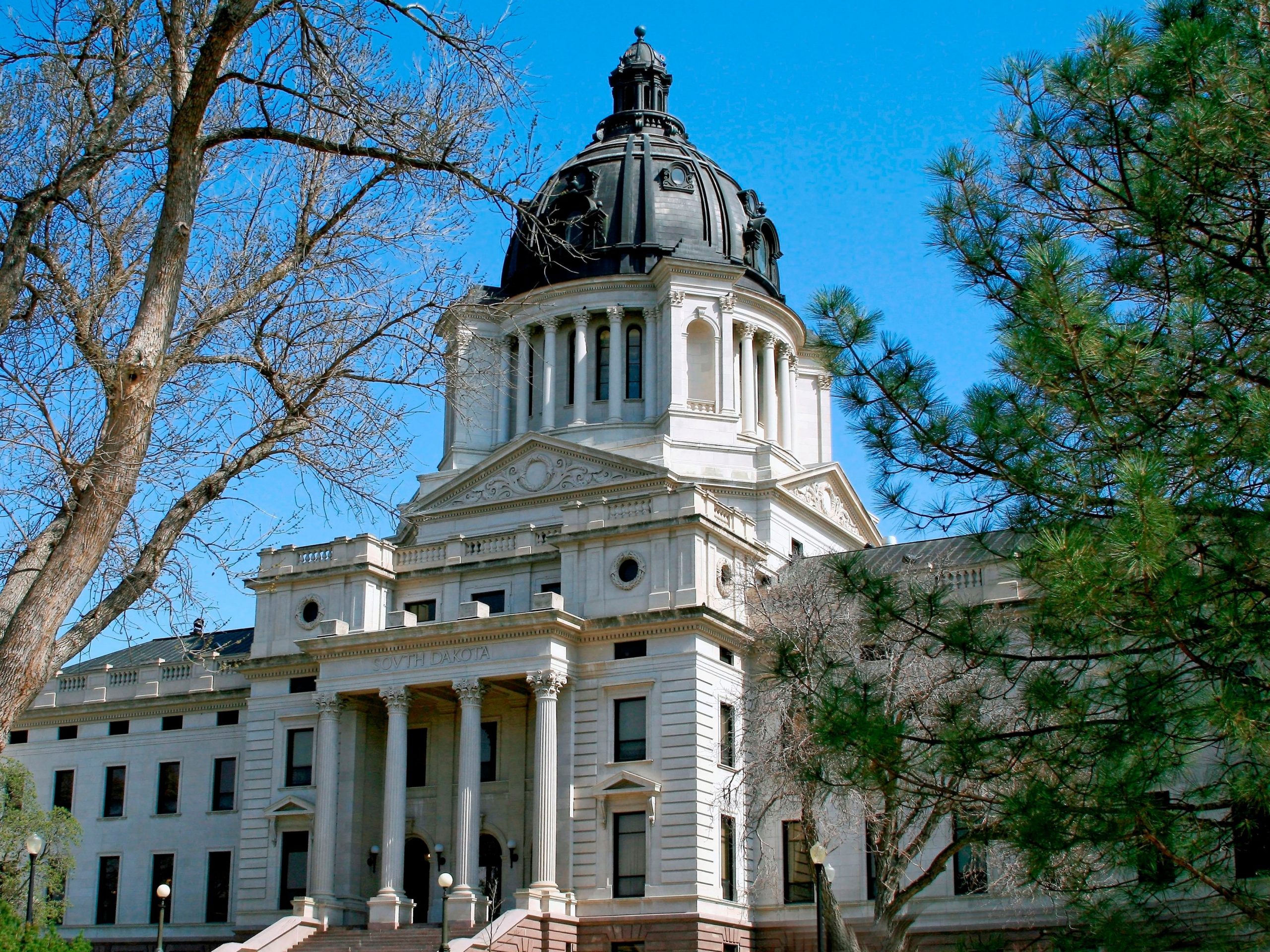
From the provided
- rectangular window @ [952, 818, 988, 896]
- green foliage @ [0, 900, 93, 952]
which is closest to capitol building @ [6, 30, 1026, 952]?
rectangular window @ [952, 818, 988, 896]

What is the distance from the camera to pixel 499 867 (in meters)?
45.9

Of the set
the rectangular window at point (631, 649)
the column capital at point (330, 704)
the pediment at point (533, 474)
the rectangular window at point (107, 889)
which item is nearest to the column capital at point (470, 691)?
the rectangular window at point (631, 649)

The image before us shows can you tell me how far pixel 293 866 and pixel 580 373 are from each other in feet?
73.9

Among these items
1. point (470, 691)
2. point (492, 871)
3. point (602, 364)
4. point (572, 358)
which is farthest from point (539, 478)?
point (492, 871)

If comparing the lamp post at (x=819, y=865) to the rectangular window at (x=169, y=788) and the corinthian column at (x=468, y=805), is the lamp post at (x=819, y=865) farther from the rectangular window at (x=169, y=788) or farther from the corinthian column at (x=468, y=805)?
the rectangular window at (x=169, y=788)

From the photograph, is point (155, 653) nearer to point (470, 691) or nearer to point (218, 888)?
point (218, 888)

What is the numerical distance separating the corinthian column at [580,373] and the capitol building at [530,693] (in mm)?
174

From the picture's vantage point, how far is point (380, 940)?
42.1 m

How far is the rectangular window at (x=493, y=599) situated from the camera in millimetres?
48250

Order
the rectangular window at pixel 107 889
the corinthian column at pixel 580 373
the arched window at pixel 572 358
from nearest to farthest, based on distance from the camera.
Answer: the rectangular window at pixel 107 889
the corinthian column at pixel 580 373
the arched window at pixel 572 358

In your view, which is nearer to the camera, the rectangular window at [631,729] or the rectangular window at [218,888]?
the rectangular window at [631,729]

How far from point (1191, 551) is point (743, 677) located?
1354 inches

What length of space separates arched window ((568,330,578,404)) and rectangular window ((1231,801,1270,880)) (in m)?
49.5

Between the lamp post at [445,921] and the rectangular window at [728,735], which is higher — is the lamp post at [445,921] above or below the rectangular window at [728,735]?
below
